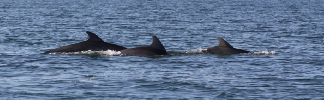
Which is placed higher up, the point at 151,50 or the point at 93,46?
the point at 93,46

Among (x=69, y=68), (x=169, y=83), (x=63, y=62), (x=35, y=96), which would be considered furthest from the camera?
(x=63, y=62)

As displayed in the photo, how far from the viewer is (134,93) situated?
1905cm

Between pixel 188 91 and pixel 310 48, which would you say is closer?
pixel 188 91

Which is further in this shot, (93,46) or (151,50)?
(93,46)

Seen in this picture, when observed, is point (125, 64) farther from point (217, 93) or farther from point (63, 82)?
point (217, 93)

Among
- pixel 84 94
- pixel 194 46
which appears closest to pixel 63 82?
pixel 84 94

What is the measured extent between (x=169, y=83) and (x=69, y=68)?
4.78 m

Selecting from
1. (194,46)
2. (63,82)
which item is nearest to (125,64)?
(63,82)

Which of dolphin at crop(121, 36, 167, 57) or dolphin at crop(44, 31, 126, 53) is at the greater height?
dolphin at crop(44, 31, 126, 53)

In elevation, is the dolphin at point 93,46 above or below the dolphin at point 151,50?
above

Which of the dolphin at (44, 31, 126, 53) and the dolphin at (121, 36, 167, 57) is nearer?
the dolphin at (121, 36, 167, 57)

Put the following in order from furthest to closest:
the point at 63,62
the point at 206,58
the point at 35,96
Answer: the point at 206,58
the point at 63,62
the point at 35,96

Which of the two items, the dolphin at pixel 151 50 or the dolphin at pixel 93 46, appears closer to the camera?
the dolphin at pixel 151 50

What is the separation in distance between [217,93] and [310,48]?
51.7ft
